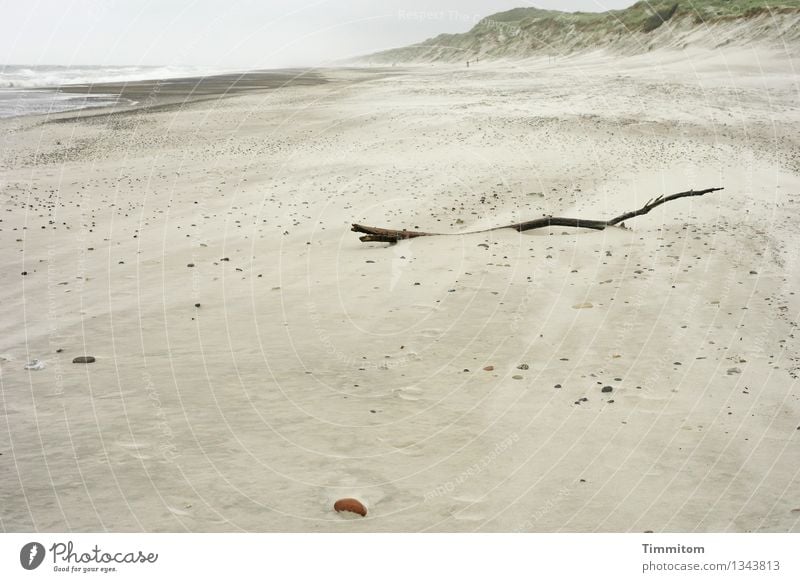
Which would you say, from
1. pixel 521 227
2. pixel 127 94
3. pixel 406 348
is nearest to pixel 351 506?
pixel 406 348

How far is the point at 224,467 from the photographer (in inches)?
220

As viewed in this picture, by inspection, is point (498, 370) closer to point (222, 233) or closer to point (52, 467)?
point (52, 467)

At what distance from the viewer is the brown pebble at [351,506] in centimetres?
513

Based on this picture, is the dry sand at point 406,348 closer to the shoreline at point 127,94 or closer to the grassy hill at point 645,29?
the shoreline at point 127,94

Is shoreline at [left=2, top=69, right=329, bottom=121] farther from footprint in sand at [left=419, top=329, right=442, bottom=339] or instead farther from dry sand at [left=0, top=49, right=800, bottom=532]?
footprint in sand at [left=419, top=329, right=442, bottom=339]

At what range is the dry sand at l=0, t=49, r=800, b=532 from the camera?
17.5 ft

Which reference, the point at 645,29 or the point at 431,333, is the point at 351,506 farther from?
the point at 645,29

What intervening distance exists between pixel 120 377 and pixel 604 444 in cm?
487

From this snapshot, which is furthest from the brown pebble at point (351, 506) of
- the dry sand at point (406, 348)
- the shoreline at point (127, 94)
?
the shoreline at point (127, 94)

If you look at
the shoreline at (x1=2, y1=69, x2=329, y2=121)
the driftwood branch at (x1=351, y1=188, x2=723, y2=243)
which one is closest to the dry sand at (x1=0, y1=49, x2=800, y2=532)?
the driftwood branch at (x1=351, y1=188, x2=723, y2=243)

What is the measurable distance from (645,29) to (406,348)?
6382 centimetres

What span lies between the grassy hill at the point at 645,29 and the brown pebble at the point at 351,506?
44.7 metres

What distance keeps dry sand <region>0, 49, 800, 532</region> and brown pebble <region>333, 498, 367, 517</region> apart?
A: 62 millimetres
